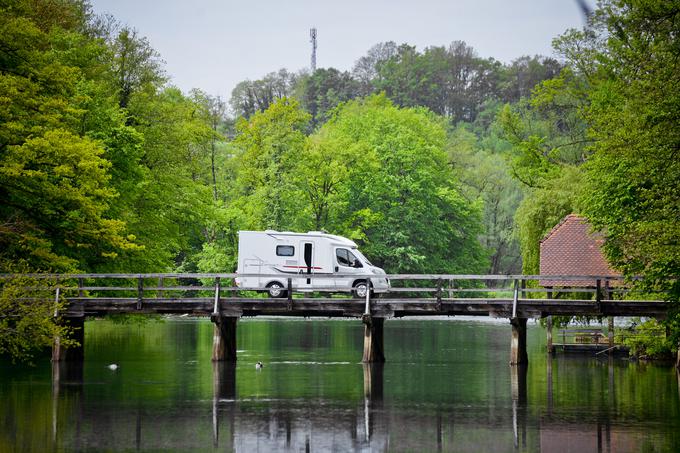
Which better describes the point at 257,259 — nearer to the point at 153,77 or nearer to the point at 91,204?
the point at 91,204

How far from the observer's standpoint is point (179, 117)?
204 feet

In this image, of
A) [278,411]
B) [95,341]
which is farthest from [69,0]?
[278,411]

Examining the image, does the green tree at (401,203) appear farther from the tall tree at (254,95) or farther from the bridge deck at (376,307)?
the tall tree at (254,95)

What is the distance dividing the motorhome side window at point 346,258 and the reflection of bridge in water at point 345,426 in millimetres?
13969

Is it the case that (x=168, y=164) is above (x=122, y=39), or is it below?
below

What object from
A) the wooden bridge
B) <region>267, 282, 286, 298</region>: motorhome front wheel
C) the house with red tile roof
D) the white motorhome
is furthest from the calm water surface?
the house with red tile roof

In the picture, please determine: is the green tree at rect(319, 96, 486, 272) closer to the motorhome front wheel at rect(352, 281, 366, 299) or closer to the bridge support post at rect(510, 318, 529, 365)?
the motorhome front wheel at rect(352, 281, 366, 299)

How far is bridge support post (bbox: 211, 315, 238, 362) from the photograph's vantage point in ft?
135

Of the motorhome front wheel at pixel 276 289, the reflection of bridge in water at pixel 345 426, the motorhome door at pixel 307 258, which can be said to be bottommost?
the reflection of bridge in water at pixel 345 426

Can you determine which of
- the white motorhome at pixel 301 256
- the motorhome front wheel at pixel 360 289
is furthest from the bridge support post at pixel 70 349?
the motorhome front wheel at pixel 360 289

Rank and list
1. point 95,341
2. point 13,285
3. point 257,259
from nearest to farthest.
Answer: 1. point 13,285
2. point 257,259
3. point 95,341

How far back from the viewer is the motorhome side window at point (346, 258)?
45.7m

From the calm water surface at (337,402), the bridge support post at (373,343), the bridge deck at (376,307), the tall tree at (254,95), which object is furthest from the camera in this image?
the tall tree at (254,95)

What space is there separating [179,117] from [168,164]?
6.03 meters
